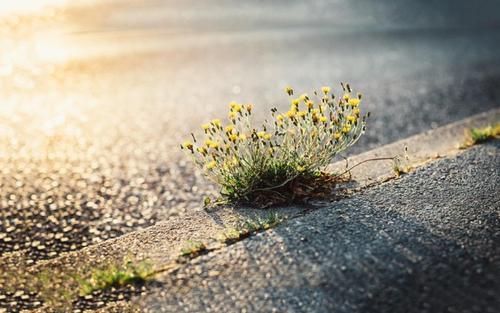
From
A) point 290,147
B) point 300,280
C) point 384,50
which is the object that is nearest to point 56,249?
point 290,147

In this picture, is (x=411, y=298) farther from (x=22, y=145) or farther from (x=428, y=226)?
(x=22, y=145)

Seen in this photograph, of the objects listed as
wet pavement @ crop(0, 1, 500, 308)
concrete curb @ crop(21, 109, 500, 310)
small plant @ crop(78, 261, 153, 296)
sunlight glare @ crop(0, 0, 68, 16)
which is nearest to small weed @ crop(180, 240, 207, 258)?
concrete curb @ crop(21, 109, 500, 310)

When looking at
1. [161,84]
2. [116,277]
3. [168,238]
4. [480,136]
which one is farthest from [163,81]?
[116,277]

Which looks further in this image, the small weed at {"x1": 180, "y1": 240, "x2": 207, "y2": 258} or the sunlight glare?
the sunlight glare

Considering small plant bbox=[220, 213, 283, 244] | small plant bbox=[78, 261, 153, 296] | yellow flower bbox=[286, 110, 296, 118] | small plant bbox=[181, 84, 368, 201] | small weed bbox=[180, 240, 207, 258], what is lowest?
small plant bbox=[78, 261, 153, 296]

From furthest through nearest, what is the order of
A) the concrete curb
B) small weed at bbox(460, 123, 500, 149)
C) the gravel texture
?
small weed at bbox(460, 123, 500, 149)
the concrete curb
the gravel texture

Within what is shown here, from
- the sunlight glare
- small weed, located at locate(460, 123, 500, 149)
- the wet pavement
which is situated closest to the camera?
small weed, located at locate(460, 123, 500, 149)

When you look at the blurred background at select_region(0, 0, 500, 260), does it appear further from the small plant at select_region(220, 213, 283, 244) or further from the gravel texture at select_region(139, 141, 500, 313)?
the gravel texture at select_region(139, 141, 500, 313)

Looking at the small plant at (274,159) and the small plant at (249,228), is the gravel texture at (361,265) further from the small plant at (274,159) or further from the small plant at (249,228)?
the small plant at (274,159)
